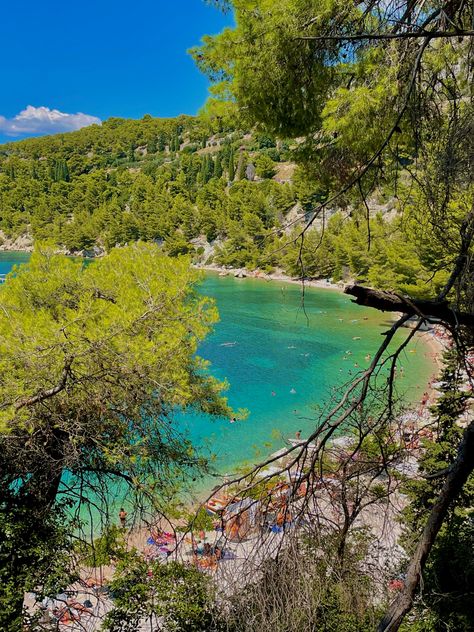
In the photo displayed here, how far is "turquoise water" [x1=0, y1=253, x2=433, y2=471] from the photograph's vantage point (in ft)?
48.4

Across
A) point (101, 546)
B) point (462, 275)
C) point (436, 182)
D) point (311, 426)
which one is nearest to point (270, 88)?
point (436, 182)

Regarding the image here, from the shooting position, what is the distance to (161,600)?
535 centimetres

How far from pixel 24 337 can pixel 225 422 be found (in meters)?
11.6

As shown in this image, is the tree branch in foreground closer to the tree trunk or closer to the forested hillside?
the tree trunk

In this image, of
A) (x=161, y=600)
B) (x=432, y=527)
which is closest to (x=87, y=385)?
(x=161, y=600)

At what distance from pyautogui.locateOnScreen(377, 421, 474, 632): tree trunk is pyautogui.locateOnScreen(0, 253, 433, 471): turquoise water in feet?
18.8

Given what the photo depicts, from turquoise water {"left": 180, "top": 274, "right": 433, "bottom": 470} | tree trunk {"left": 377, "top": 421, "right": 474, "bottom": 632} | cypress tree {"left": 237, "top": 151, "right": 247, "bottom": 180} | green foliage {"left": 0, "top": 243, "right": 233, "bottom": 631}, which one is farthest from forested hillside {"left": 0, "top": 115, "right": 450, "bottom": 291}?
tree trunk {"left": 377, "top": 421, "right": 474, "bottom": 632}

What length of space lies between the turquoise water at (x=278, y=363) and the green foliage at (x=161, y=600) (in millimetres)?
2268

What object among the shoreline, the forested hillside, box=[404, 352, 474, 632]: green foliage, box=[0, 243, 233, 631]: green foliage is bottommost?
box=[404, 352, 474, 632]: green foliage

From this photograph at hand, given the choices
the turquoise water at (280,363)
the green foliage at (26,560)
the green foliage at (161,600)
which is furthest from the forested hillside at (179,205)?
the green foliage at (26,560)

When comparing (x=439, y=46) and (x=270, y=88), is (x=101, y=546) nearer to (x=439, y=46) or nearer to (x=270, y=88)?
(x=270, y=88)

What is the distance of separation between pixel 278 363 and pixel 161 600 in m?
16.9

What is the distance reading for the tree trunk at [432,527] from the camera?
1.83 metres

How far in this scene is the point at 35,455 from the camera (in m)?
5.05
